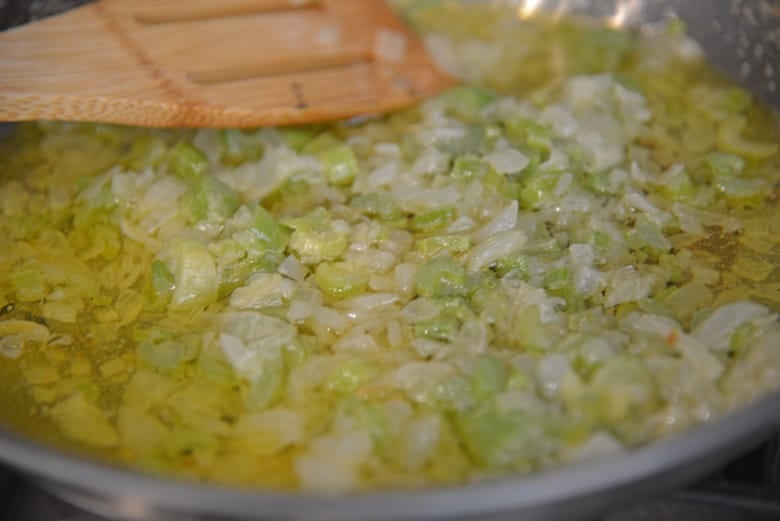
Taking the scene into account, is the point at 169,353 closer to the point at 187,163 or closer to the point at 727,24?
the point at 187,163

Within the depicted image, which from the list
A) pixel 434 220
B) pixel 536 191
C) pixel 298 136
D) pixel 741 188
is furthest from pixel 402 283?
pixel 741 188

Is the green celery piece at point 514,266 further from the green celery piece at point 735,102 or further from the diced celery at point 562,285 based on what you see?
the green celery piece at point 735,102

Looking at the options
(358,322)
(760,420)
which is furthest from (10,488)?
(760,420)

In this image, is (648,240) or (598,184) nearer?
(648,240)

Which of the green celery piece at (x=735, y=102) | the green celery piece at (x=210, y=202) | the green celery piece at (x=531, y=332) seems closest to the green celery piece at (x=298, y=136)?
the green celery piece at (x=210, y=202)

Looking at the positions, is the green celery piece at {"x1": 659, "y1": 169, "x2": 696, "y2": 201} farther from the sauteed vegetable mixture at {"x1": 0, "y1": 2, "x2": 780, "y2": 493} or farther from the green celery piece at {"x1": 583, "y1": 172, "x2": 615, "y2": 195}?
the green celery piece at {"x1": 583, "y1": 172, "x2": 615, "y2": 195}

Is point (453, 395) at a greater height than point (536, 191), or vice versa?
point (536, 191)

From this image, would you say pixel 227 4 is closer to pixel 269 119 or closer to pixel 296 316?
pixel 269 119
